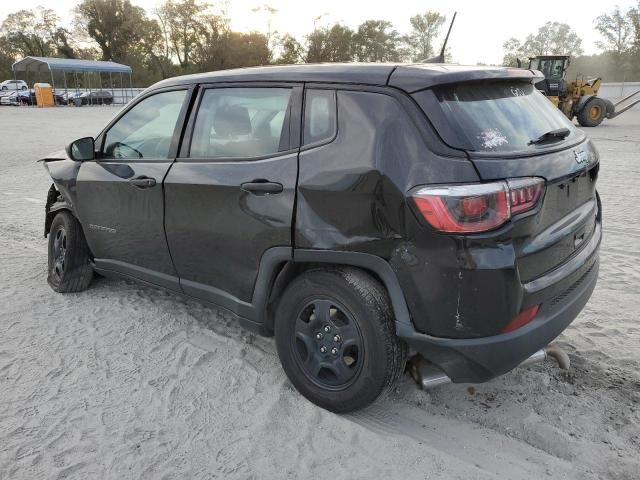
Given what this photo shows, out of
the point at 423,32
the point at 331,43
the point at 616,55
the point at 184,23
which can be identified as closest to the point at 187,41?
the point at 184,23

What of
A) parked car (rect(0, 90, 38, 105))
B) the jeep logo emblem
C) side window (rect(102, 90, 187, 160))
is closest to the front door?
side window (rect(102, 90, 187, 160))

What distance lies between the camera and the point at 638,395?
2887mm

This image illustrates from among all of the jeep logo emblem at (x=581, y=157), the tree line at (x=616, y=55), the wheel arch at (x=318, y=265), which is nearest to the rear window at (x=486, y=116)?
the jeep logo emblem at (x=581, y=157)

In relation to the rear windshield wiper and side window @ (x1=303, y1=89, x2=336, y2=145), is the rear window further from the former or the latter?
side window @ (x1=303, y1=89, x2=336, y2=145)

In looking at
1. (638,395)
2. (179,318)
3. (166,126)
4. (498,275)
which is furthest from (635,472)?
(166,126)

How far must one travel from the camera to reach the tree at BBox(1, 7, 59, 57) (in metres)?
60.2

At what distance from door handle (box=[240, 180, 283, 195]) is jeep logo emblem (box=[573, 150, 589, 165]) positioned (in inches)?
59.0

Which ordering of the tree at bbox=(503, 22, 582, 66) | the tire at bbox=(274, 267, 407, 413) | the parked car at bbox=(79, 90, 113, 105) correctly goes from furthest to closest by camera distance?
the tree at bbox=(503, 22, 582, 66), the parked car at bbox=(79, 90, 113, 105), the tire at bbox=(274, 267, 407, 413)

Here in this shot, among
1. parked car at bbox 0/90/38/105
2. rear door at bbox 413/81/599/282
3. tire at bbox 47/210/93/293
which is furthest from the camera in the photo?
parked car at bbox 0/90/38/105

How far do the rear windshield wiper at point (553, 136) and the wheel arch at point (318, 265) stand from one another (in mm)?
936

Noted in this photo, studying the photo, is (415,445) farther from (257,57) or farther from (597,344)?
(257,57)

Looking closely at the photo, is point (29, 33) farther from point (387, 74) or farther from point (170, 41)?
point (387, 74)

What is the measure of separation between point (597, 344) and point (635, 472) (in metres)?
1.19

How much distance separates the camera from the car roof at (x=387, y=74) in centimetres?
241
